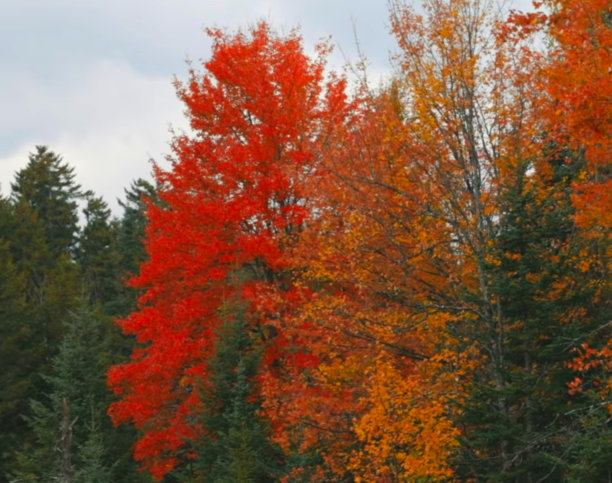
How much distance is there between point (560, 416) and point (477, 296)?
2383 millimetres

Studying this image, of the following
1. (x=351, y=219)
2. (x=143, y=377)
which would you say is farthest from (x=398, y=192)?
(x=143, y=377)

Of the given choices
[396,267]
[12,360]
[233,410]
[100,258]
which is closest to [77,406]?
[12,360]

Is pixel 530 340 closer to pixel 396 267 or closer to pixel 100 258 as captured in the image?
pixel 396 267

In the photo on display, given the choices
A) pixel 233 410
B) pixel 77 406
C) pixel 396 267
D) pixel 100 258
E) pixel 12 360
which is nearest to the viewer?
pixel 396 267

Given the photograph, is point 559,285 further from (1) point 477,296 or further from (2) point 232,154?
(2) point 232,154

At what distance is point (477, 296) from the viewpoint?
12.1m

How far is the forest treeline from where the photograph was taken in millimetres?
11008

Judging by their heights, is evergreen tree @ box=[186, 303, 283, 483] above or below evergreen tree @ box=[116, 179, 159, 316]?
below

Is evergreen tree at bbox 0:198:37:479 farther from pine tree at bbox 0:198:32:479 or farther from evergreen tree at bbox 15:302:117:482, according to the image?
evergreen tree at bbox 15:302:117:482

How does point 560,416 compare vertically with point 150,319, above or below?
below

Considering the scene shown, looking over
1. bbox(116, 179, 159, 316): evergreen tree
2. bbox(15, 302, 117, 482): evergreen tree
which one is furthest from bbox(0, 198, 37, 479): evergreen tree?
bbox(116, 179, 159, 316): evergreen tree

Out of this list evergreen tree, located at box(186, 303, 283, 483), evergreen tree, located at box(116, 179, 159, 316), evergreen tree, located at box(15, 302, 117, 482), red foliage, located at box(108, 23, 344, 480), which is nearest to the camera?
evergreen tree, located at box(186, 303, 283, 483)

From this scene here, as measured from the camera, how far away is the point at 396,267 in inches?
527

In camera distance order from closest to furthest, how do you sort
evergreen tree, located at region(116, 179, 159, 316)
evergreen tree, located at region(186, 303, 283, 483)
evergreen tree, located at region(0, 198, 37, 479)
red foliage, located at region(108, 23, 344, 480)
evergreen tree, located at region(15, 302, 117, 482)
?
evergreen tree, located at region(186, 303, 283, 483)
red foliage, located at region(108, 23, 344, 480)
evergreen tree, located at region(15, 302, 117, 482)
evergreen tree, located at region(0, 198, 37, 479)
evergreen tree, located at region(116, 179, 159, 316)
